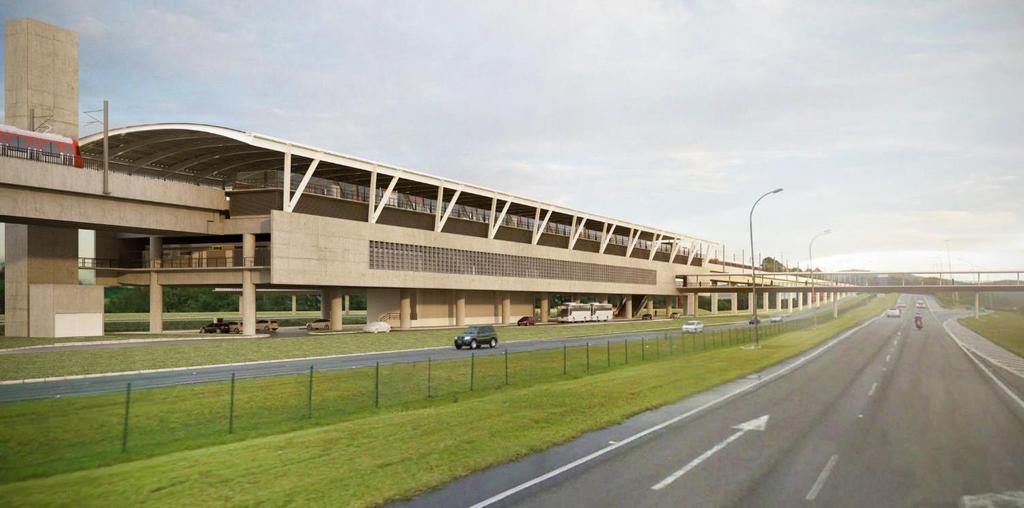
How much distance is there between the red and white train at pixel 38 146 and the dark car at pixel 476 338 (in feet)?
104

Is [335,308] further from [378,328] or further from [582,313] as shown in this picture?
[582,313]

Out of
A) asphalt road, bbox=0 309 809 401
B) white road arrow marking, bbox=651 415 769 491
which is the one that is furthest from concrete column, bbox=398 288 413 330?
white road arrow marking, bbox=651 415 769 491

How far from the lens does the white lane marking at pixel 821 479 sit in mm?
11219

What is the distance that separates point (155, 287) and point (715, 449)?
5894cm

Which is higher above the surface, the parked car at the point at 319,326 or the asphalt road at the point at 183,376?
the asphalt road at the point at 183,376

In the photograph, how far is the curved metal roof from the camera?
52781 millimetres

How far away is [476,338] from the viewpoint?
4803 cm

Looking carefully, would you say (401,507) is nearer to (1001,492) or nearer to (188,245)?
(1001,492)

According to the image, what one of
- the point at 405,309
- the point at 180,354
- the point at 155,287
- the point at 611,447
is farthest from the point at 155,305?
the point at 611,447

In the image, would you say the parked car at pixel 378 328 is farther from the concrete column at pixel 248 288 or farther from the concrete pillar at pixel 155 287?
the concrete pillar at pixel 155 287

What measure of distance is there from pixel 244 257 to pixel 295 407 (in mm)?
38282

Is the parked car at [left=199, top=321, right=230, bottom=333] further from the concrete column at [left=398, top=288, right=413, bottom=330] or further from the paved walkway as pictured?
the paved walkway

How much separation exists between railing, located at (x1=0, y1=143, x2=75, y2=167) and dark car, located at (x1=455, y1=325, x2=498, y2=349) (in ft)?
104

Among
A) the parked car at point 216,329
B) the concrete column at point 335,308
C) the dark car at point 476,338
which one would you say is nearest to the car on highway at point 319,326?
the concrete column at point 335,308
